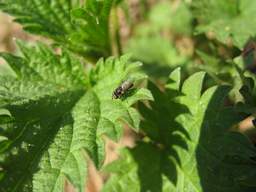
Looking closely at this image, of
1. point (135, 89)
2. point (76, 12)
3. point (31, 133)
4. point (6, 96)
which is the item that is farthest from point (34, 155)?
point (76, 12)

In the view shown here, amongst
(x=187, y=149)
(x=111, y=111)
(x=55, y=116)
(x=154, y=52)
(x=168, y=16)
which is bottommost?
(x=187, y=149)

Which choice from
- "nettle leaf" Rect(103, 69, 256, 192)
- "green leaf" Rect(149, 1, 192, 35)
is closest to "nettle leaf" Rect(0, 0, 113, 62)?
"nettle leaf" Rect(103, 69, 256, 192)

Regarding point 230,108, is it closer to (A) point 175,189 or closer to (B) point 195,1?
(A) point 175,189

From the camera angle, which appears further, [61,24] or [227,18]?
[227,18]

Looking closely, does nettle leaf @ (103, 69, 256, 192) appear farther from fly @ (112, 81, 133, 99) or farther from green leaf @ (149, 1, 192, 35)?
green leaf @ (149, 1, 192, 35)

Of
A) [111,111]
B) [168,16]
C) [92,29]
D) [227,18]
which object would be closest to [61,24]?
[92,29]

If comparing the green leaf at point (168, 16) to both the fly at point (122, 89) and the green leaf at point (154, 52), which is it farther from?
the fly at point (122, 89)

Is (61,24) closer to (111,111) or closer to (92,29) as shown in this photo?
(92,29)
